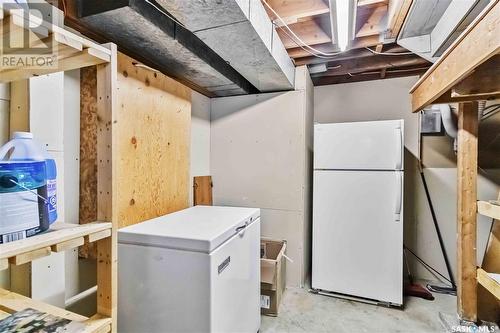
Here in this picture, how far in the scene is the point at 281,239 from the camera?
285cm

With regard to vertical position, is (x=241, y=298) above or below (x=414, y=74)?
below

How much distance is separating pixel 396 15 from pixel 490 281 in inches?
79.3

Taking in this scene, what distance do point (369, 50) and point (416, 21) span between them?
1.96ft

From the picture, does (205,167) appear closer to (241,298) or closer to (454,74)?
(241,298)

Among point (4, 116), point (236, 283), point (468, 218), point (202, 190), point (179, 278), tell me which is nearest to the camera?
point (4, 116)

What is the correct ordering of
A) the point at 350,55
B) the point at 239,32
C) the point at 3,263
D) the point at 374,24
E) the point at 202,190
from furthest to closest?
the point at 202,190 < the point at 350,55 < the point at 374,24 < the point at 239,32 < the point at 3,263

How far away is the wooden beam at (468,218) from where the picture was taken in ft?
6.55

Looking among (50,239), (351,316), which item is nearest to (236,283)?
(50,239)

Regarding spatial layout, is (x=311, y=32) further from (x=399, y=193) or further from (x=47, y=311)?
(x=47, y=311)

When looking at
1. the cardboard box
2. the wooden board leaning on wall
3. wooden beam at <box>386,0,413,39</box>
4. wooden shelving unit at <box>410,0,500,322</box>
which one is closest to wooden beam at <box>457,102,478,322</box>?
wooden shelving unit at <box>410,0,500,322</box>

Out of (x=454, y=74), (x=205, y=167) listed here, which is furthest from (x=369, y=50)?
(x=205, y=167)

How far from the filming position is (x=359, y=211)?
2.52m

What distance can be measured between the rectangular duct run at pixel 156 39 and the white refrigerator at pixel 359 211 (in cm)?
127

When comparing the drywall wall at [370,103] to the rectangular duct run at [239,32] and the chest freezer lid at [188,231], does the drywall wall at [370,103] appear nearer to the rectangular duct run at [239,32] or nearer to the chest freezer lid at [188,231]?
the rectangular duct run at [239,32]
